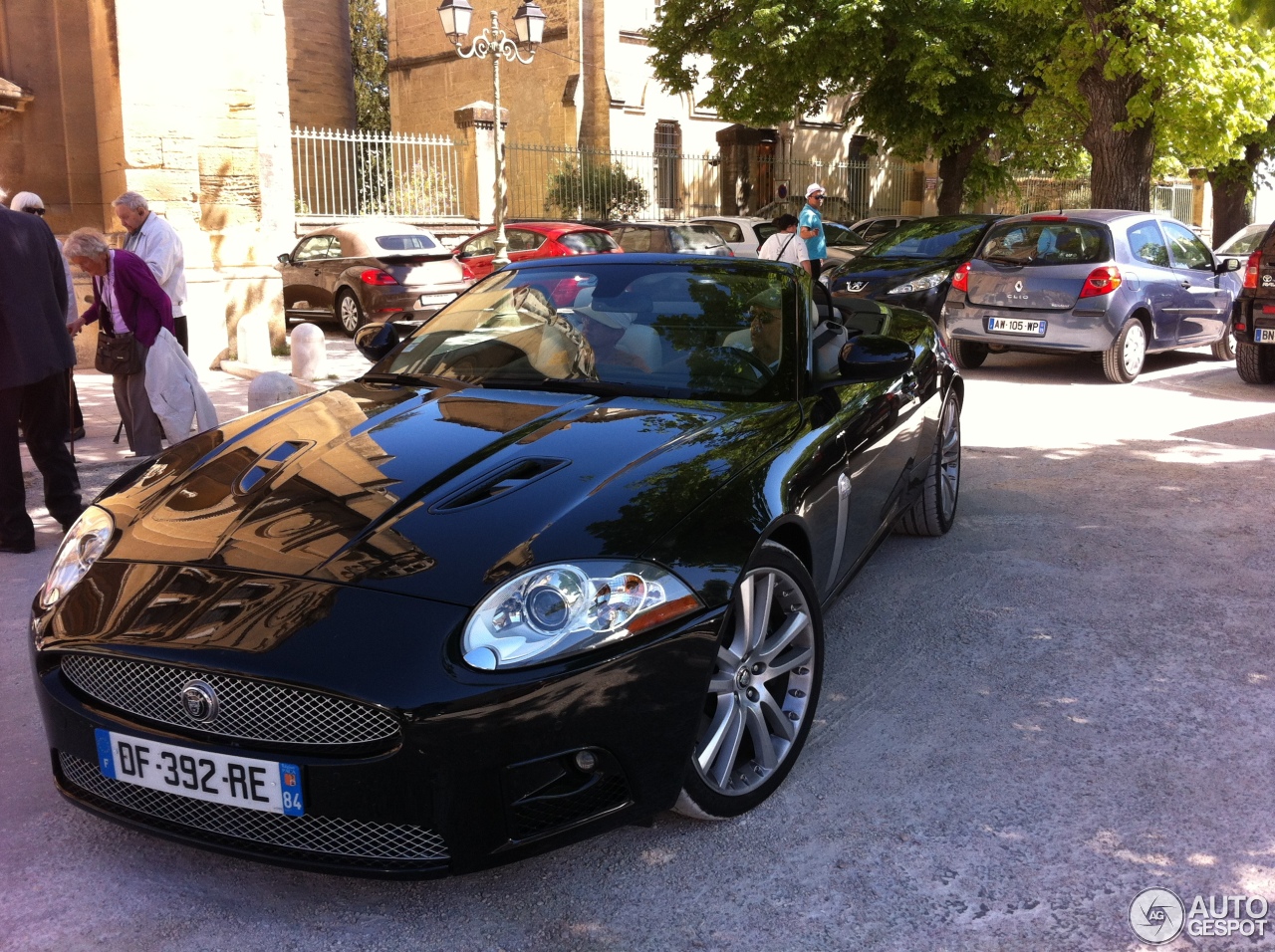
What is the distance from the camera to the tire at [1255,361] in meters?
11.4

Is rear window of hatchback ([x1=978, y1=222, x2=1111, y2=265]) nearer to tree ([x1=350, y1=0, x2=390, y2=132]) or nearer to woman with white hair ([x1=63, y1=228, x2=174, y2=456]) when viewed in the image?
woman with white hair ([x1=63, y1=228, x2=174, y2=456])

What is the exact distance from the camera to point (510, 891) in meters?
3.05

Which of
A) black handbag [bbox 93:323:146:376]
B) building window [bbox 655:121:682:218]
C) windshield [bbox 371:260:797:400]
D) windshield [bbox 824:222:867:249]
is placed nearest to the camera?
windshield [bbox 371:260:797:400]

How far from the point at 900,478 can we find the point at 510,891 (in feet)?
8.89

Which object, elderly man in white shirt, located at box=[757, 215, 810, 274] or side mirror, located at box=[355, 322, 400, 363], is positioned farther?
elderly man in white shirt, located at box=[757, 215, 810, 274]

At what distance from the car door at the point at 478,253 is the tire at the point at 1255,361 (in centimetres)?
1047

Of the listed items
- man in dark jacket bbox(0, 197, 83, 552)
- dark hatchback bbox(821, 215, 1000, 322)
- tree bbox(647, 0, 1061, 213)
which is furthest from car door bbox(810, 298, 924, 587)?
tree bbox(647, 0, 1061, 213)

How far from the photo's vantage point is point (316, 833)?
275cm

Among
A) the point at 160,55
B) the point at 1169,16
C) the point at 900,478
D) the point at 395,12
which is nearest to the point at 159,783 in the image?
the point at 900,478

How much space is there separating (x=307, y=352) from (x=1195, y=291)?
8.95 m

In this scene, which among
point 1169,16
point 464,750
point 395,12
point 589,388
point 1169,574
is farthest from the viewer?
point 395,12

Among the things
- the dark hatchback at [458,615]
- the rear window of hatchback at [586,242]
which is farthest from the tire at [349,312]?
the dark hatchback at [458,615]

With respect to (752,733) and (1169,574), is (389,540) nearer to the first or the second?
(752,733)

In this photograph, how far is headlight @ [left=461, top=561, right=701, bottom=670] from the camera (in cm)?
278
